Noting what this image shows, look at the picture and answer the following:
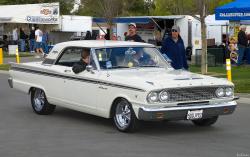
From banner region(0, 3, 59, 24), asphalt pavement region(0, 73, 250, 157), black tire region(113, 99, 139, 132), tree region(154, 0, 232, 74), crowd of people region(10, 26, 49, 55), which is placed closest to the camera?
asphalt pavement region(0, 73, 250, 157)

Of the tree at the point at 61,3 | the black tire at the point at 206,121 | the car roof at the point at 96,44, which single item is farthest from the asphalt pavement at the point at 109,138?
Answer: the tree at the point at 61,3

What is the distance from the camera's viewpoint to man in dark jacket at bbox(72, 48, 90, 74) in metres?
10.5

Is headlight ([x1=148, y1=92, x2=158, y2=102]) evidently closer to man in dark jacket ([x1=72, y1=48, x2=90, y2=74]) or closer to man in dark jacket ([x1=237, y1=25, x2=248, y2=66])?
man in dark jacket ([x1=72, y1=48, x2=90, y2=74])

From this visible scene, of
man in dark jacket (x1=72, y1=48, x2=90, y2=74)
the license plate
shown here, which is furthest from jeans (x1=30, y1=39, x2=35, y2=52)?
the license plate

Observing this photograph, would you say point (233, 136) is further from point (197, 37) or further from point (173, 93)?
point (197, 37)

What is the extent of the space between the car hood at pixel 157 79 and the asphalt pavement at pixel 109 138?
84cm

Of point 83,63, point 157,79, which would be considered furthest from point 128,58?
point 157,79

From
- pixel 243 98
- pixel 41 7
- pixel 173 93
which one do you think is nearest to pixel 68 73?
pixel 173 93

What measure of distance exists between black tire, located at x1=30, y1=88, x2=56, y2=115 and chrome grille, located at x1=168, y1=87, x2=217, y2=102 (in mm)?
3424

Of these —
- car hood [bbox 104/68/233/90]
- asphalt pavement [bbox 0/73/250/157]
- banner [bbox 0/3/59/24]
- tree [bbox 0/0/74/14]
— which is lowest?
asphalt pavement [bbox 0/73/250/157]

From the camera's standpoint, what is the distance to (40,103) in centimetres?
1204

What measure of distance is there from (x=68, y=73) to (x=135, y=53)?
1.32m

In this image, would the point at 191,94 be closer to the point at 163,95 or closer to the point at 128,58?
the point at 163,95

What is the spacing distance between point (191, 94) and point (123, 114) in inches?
46.4
